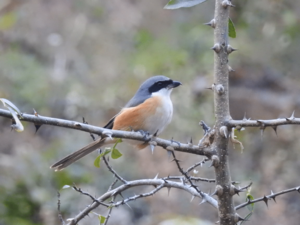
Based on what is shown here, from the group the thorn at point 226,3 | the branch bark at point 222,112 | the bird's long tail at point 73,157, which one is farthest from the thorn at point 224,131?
the bird's long tail at point 73,157

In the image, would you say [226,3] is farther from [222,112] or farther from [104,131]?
[104,131]

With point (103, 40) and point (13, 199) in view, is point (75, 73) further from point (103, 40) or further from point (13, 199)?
point (13, 199)

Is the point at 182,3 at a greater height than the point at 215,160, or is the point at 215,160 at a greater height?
the point at 182,3

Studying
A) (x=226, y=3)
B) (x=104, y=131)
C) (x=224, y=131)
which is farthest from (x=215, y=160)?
(x=226, y=3)

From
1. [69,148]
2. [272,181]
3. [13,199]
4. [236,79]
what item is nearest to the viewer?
[13,199]

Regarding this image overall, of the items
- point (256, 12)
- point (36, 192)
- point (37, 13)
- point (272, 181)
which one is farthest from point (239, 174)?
point (37, 13)

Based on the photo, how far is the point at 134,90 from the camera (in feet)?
28.1

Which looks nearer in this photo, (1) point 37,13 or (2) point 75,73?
(2) point 75,73

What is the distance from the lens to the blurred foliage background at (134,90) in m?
7.18

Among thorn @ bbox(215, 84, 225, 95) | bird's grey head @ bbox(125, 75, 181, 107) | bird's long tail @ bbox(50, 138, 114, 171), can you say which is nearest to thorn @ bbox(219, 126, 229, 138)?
thorn @ bbox(215, 84, 225, 95)

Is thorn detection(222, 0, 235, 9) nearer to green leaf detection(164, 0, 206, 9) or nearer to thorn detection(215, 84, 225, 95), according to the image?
green leaf detection(164, 0, 206, 9)

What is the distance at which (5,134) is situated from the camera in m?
8.87

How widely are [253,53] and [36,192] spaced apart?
191 inches

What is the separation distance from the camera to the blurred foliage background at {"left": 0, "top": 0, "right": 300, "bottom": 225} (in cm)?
718
